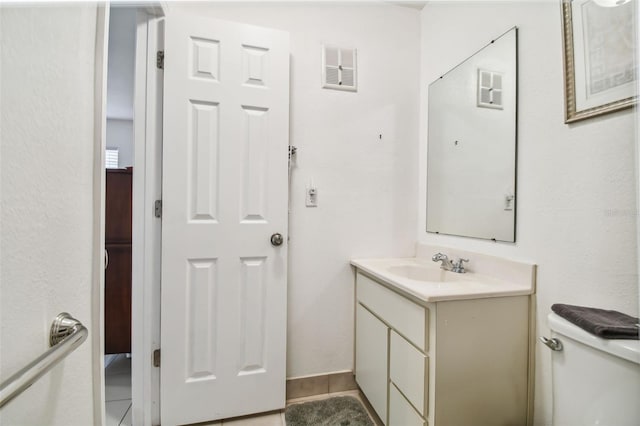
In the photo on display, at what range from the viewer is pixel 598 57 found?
90 centimetres

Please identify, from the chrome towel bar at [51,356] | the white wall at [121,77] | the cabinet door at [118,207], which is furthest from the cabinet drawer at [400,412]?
the white wall at [121,77]

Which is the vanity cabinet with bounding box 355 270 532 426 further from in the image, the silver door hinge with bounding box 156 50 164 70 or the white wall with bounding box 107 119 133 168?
the white wall with bounding box 107 119 133 168

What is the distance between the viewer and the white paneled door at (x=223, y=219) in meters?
1.39

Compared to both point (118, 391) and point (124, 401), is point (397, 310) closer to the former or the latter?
point (124, 401)

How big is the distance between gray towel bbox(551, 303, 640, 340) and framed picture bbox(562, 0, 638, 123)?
631 millimetres

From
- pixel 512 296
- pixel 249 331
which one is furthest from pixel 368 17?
pixel 249 331

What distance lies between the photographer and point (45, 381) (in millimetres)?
538

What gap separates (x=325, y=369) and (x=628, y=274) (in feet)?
4.84

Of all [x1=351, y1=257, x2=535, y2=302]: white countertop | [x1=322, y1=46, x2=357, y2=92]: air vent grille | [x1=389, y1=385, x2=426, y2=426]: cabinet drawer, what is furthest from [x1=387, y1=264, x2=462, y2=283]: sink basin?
[x1=322, y1=46, x2=357, y2=92]: air vent grille

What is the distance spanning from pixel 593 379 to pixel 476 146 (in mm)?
1025

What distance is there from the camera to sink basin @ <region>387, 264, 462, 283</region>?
1509 mm

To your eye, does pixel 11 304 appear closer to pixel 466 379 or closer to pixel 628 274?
pixel 466 379

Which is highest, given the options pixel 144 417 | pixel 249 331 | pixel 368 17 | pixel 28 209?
pixel 368 17

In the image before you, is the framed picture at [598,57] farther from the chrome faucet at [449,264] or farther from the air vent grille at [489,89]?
the chrome faucet at [449,264]
